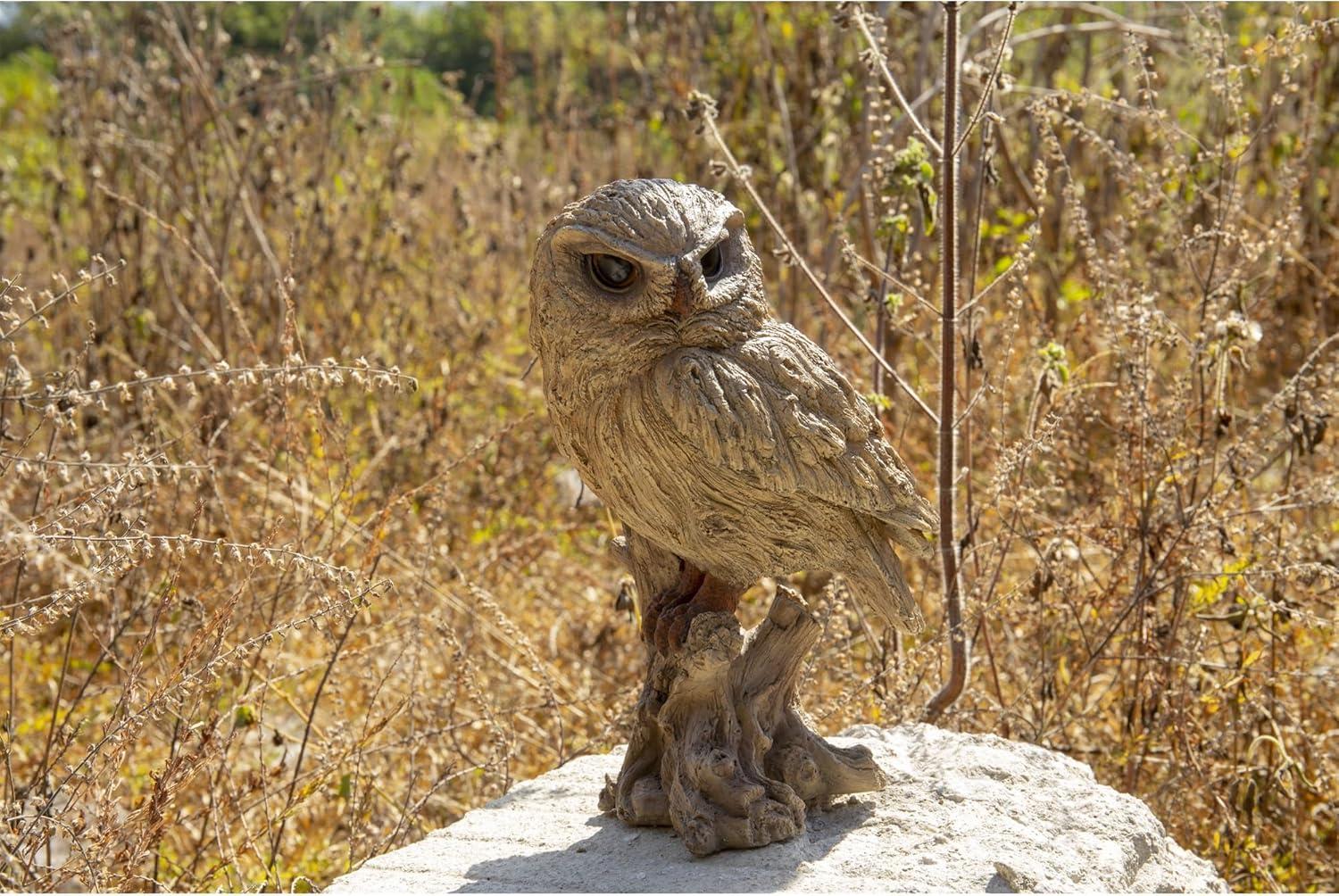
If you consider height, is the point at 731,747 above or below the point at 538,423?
below

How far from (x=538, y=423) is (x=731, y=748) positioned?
290 centimetres

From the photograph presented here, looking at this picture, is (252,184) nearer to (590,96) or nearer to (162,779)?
(590,96)

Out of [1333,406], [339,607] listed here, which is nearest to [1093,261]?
[1333,406]

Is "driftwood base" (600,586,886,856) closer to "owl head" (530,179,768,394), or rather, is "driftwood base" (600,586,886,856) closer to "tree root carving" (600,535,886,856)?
"tree root carving" (600,535,886,856)

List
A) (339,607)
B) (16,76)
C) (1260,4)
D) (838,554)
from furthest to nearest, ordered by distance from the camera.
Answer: (16,76)
(1260,4)
(838,554)
(339,607)

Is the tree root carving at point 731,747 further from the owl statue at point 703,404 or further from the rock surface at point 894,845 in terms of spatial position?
the owl statue at point 703,404

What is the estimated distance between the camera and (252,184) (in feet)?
17.6

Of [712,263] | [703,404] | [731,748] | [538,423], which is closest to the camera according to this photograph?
[703,404]

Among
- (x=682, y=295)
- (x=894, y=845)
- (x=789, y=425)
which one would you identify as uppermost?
(x=682, y=295)

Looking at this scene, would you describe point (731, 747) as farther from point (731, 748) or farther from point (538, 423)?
point (538, 423)

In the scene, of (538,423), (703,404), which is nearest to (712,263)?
(703,404)

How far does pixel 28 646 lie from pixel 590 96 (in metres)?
3.75

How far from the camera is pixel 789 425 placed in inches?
89.6

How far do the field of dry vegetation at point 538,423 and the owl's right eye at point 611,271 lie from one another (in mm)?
421
